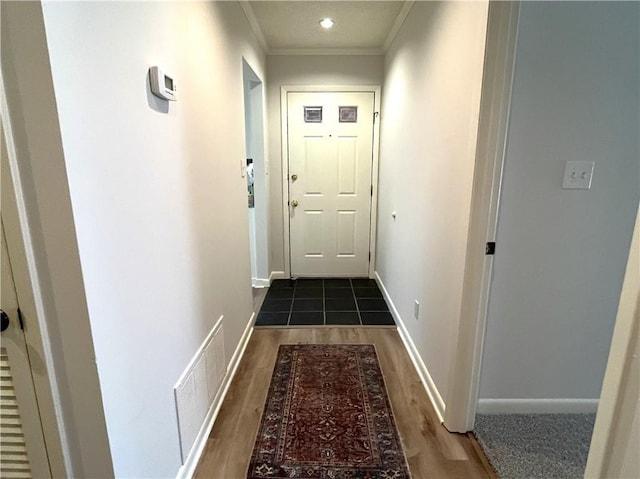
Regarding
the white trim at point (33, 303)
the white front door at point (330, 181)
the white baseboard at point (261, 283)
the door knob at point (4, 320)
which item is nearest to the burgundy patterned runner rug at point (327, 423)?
the white trim at point (33, 303)

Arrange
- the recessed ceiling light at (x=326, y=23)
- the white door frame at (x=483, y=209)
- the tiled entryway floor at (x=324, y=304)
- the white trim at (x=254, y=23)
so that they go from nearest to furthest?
the white door frame at (x=483, y=209)
the white trim at (x=254, y=23)
the recessed ceiling light at (x=326, y=23)
the tiled entryway floor at (x=324, y=304)

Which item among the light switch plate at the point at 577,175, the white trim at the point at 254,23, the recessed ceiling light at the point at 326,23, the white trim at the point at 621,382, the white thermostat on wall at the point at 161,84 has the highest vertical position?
the recessed ceiling light at the point at 326,23

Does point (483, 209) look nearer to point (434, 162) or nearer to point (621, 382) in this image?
point (434, 162)

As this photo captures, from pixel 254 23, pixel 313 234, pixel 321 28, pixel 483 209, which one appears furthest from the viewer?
pixel 313 234

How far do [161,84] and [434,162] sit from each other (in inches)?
55.2

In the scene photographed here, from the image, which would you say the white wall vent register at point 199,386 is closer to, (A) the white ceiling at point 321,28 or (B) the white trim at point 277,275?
(B) the white trim at point 277,275

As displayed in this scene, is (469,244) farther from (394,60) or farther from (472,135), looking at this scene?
(394,60)

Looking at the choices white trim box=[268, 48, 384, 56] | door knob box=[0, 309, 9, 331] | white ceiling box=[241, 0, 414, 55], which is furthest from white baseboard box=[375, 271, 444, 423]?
white trim box=[268, 48, 384, 56]

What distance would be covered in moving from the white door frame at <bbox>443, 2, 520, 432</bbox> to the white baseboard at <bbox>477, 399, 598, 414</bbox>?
0.51 ft

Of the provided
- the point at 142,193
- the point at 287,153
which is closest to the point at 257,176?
the point at 287,153

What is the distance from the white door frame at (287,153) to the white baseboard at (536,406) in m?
2.20

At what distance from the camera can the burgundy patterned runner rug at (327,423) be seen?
142 cm

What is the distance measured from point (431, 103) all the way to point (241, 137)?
1.26 meters

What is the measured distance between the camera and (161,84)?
110 centimetres
